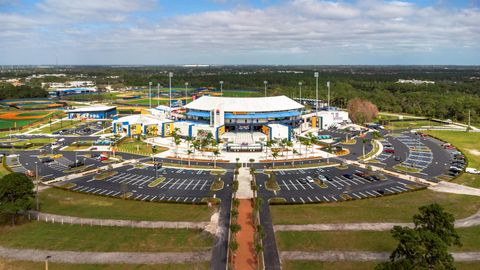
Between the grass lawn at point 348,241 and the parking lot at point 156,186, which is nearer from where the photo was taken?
the grass lawn at point 348,241

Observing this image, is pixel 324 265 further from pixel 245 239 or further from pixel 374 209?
pixel 374 209

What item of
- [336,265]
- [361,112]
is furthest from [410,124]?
[336,265]

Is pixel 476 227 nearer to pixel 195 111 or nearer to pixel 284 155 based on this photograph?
pixel 284 155

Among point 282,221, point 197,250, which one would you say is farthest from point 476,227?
point 197,250

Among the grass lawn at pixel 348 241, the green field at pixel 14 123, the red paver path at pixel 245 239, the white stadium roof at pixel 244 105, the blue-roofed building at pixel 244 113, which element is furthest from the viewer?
the green field at pixel 14 123

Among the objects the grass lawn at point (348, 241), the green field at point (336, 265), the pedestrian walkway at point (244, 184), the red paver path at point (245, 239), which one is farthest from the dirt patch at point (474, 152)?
the red paver path at point (245, 239)

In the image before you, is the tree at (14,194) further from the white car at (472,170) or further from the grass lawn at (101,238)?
the white car at (472,170)

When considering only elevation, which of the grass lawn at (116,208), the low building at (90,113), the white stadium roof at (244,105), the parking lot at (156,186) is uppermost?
the white stadium roof at (244,105)

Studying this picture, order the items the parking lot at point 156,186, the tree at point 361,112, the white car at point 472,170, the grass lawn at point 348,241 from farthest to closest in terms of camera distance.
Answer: the tree at point 361,112 < the white car at point 472,170 < the parking lot at point 156,186 < the grass lawn at point 348,241
